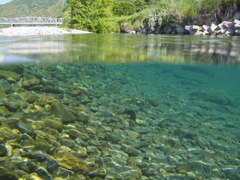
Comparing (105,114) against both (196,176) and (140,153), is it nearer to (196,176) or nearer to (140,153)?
(140,153)

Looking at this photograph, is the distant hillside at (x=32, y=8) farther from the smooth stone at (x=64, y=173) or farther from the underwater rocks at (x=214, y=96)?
the smooth stone at (x=64, y=173)

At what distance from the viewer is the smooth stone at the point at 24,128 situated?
1804 millimetres

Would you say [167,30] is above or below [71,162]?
above

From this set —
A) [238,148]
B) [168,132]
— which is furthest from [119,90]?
[238,148]

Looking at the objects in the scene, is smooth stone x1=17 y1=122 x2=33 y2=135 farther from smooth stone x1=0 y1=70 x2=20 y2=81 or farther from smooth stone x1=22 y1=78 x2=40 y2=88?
smooth stone x1=0 y1=70 x2=20 y2=81

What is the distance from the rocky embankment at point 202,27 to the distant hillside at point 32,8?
123 m

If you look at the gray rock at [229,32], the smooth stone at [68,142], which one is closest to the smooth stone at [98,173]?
the smooth stone at [68,142]

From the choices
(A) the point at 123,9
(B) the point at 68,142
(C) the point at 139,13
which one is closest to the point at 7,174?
(B) the point at 68,142

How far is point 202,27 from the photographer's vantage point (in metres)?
15.5

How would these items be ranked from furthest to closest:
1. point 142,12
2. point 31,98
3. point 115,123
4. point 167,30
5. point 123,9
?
point 123,9 < point 142,12 < point 167,30 < point 31,98 < point 115,123

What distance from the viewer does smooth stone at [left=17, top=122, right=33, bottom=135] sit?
180 cm

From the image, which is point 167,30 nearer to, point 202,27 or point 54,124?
point 202,27

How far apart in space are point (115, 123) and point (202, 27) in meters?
15.8

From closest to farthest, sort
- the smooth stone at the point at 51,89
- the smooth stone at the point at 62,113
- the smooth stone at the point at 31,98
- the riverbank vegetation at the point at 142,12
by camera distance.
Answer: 1. the smooth stone at the point at 62,113
2. the smooth stone at the point at 31,98
3. the smooth stone at the point at 51,89
4. the riverbank vegetation at the point at 142,12
